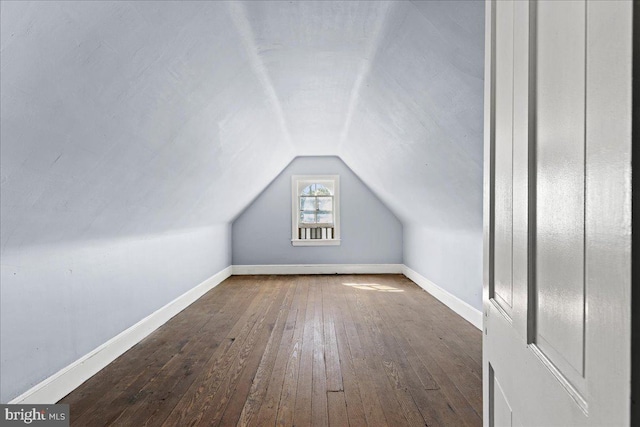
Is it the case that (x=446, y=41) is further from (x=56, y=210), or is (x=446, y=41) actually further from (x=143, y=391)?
(x=143, y=391)

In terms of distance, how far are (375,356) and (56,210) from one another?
8.00ft

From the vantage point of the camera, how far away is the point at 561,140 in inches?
25.2

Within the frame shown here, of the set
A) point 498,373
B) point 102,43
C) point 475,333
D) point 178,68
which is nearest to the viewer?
point 498,373

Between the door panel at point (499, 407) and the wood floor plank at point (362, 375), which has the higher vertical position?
the door panel at point (499, 407)

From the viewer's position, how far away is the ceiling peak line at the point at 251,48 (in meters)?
2.30

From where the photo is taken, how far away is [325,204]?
25.8ft

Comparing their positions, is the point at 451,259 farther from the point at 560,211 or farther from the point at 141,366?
the point at 560,211

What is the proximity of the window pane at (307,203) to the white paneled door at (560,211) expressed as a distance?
6786 mm

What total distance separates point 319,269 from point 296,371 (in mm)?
4701

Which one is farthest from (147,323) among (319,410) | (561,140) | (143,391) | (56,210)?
(561,140)

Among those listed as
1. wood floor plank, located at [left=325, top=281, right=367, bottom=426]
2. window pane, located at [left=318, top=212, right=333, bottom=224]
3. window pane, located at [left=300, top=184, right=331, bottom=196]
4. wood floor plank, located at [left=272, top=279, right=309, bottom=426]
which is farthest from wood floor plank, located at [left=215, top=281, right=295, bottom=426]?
window pane, located at [left=300, top=184, right=331, bottom=196]

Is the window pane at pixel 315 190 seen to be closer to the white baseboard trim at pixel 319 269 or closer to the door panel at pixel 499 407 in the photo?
the white baseboard trim at pixel 319 269

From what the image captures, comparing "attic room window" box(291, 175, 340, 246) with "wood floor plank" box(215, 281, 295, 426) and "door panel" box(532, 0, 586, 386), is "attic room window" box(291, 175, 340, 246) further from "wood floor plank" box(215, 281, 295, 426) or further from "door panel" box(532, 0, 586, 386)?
"door panel" box(532, 0, 586, 386)

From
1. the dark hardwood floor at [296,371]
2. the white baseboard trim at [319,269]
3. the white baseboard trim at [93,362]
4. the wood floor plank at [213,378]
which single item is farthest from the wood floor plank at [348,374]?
the white baseboard trim at [319,269]
